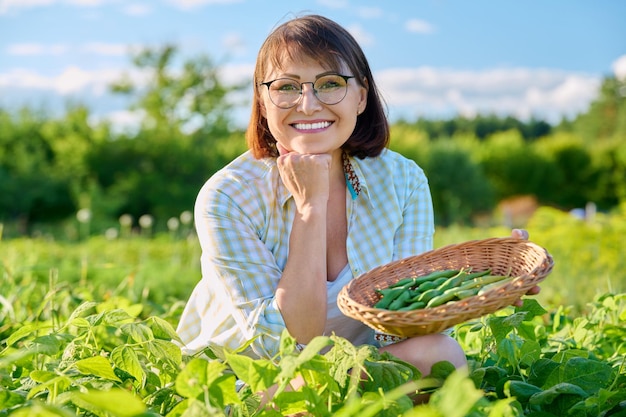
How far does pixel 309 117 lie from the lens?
2.28 metres

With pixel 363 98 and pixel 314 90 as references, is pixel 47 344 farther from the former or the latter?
pixel 363 98

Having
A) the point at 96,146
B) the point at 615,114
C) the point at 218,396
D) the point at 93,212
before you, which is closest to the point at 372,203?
the point at 218,396

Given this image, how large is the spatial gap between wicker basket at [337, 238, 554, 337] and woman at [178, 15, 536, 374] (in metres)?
0.17

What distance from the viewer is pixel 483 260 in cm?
222

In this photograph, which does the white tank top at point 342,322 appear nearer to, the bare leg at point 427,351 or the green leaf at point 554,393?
the bare leg at point 427,351

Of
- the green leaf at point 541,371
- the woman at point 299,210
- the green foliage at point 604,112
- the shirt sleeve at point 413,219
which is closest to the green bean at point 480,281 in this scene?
the green leaf at point 541,371

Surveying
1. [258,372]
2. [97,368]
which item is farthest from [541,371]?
[97,368]

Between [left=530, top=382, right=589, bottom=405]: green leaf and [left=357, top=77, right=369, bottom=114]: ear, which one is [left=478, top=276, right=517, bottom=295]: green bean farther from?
[left=357, top=77, right=369, bottom=114]: ear

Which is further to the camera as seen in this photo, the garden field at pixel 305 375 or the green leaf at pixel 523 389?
the green leaf at pixel 523 389

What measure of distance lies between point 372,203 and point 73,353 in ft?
3.53

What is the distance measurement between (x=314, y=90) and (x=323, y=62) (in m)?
0.09

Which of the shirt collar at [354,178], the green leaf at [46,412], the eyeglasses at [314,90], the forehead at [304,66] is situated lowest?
the green leaf at [46,412]

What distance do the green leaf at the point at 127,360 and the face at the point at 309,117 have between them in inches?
33.3

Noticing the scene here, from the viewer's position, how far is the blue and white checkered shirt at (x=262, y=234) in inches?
85.0
